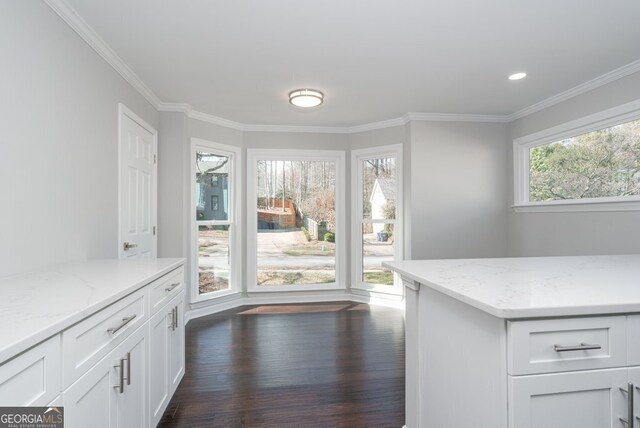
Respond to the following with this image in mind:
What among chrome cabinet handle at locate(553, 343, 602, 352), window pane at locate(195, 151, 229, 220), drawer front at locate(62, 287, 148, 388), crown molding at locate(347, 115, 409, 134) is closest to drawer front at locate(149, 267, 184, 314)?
drawer front at locate(62, 287, 148, 388)

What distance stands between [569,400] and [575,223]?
294cm

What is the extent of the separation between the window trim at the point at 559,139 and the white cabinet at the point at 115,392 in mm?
3806

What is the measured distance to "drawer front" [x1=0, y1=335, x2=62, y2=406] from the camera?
2.38ft

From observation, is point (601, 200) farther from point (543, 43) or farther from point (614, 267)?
point (614, 267)

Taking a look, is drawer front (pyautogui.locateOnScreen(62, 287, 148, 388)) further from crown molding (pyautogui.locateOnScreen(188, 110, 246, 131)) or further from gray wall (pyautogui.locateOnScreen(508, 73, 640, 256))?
gray wall (pyautogui.locateOnScreen(508, 73, 640, 256))

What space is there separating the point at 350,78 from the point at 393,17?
89 centimetres

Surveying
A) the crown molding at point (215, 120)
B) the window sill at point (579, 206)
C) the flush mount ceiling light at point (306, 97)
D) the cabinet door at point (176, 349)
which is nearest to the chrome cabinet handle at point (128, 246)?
the cabinet door at point (176, 349)

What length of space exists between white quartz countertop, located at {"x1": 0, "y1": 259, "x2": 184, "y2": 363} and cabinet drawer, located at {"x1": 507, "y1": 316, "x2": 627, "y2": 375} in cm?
127

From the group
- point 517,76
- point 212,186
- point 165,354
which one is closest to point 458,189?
point 517,76

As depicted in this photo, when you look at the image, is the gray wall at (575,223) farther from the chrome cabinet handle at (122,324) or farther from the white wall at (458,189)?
the chrome cabinet handle at (122,324)

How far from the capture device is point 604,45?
2.38 metres

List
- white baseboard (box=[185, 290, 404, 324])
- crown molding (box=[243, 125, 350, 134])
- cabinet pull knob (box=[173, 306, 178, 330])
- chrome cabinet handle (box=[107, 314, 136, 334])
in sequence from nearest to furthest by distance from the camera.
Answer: chrome cabinet handle (box=[107, 314, 136, 334]) < cabinet pull knob (box=[173, 306, 178, 330]) < white baseboard (box=[185, 290, 404, 324]) < crown molding (box=[243, 125, 350, 134])

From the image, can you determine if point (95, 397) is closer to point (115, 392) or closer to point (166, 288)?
point (115, 392)

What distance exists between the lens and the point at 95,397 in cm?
110
